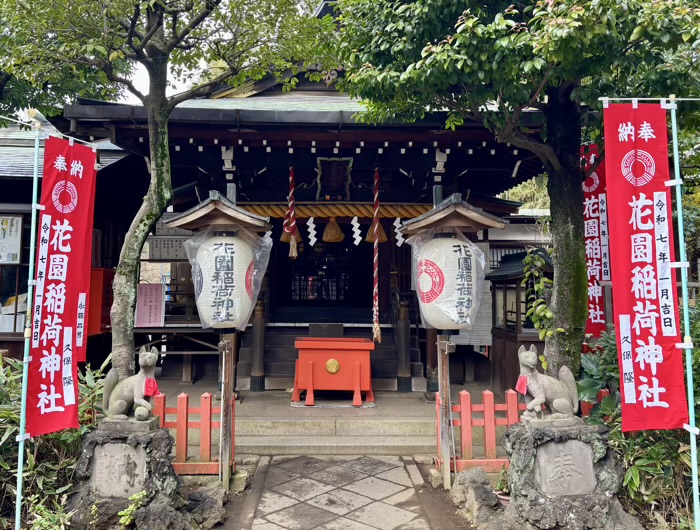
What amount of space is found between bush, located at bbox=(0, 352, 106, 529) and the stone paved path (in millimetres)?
1771

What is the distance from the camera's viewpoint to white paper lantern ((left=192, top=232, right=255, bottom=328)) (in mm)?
5176

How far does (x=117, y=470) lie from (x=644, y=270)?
5036 mm

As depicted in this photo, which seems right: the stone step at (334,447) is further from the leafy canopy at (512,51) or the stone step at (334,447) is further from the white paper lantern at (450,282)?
the leafy canopy at (512,51)

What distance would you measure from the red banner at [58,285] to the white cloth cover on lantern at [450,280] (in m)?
3.66

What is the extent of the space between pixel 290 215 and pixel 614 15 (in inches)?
209

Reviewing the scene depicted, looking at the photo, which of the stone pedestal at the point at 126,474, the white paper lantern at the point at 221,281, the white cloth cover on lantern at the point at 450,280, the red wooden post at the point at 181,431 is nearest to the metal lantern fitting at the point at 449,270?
the white cloth cover on lantern at the point at 450,280

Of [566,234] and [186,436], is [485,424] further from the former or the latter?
[186,436]

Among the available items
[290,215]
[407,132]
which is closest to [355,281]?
[290,215]

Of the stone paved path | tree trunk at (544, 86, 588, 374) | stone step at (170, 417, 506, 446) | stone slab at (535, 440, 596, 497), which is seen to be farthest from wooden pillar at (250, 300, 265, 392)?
stone slab at (535, 440, 596, 497)

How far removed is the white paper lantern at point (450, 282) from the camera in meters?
5.19

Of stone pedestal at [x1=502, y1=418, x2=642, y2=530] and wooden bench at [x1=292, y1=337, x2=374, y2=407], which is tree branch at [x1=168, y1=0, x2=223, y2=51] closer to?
wooden bench at [x1=292, y1=337, x2=374, y2=407]

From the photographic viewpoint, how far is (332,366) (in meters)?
7.25

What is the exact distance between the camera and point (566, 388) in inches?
165

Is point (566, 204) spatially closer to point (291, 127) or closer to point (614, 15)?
point (614, 15)
